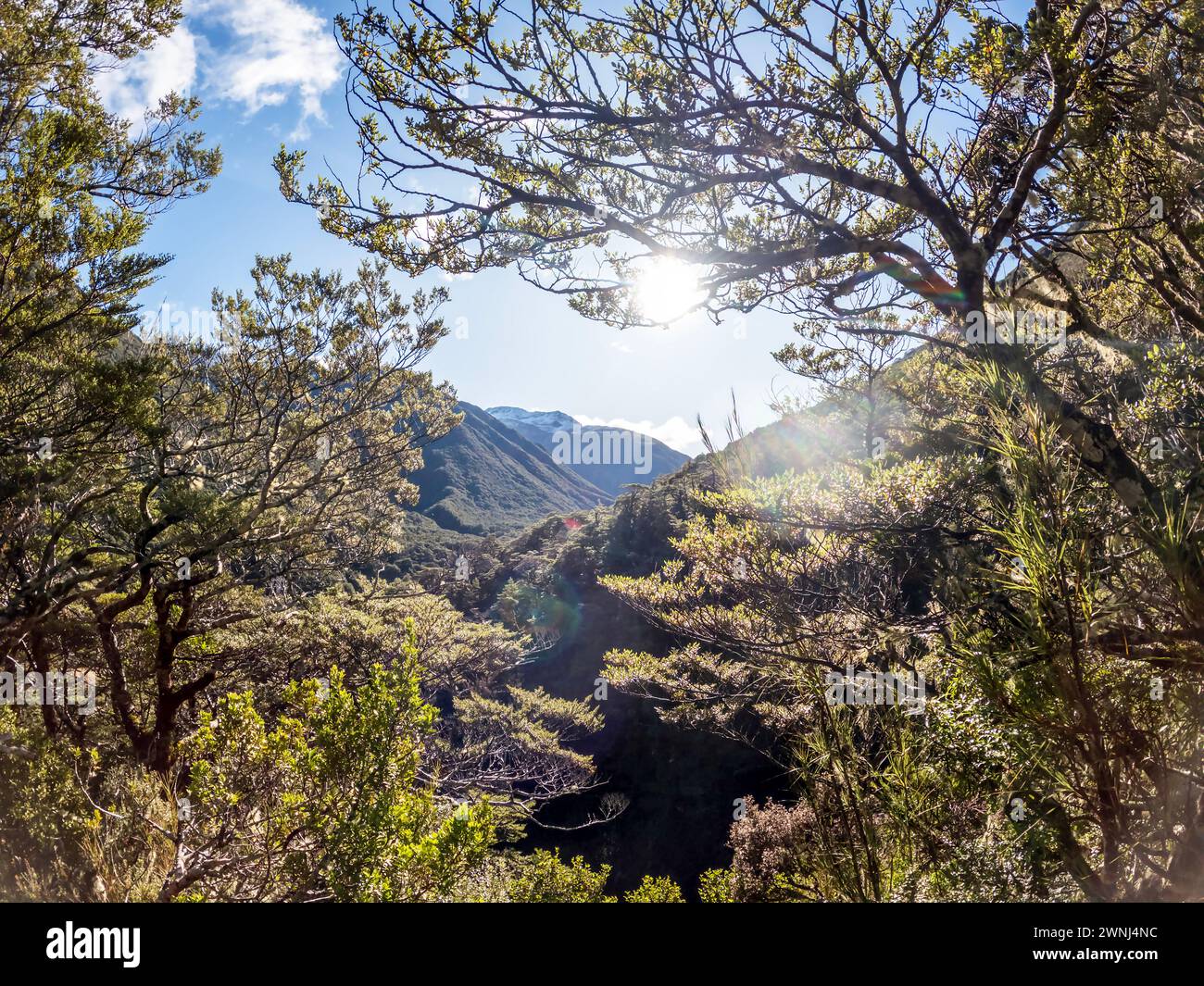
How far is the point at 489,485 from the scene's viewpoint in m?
56.3

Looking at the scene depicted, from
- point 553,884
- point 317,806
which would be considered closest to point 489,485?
point 553,884

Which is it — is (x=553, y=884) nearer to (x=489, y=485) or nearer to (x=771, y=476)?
(x=771, y=476)

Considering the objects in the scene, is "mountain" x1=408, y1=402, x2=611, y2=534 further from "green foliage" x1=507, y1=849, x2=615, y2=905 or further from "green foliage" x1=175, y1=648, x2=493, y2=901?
"green foliage" x1=175, y1=648, x2=493, y2=901

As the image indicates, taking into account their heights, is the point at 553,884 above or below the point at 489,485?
below

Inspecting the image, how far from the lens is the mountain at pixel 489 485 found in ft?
161

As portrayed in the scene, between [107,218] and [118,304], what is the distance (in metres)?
1.02

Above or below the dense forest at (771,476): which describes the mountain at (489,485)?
above

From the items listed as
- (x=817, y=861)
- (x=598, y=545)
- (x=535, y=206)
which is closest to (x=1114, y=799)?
(x=817, y=861)

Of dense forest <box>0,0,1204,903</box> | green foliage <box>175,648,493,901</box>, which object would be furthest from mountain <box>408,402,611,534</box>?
green foliage <box>175,648,493,901</box>

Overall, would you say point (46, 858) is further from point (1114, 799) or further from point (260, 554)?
point (1114, 799)

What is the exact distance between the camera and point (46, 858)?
18.2ft

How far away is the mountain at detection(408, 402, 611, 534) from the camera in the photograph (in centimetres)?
4900

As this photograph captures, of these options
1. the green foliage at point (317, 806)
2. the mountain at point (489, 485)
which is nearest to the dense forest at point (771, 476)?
the green foliage at point (317, 806)

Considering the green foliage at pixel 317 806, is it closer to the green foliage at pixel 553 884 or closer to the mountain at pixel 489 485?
the green foliage at pixel 553 884
